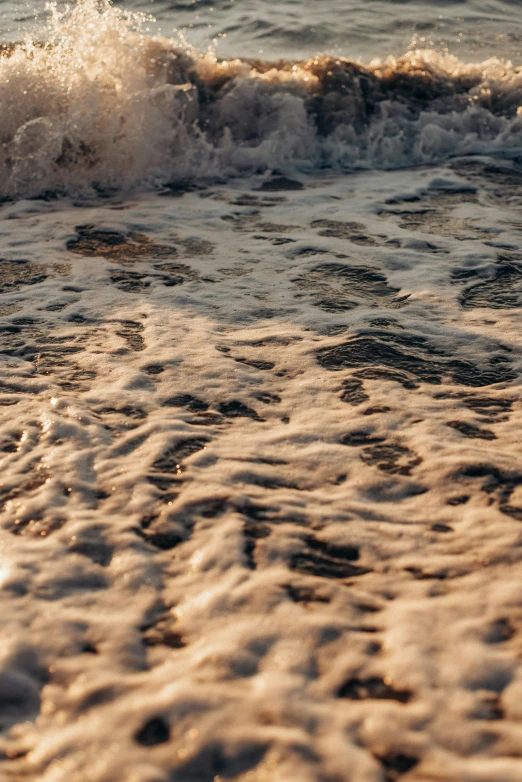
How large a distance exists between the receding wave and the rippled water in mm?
1743

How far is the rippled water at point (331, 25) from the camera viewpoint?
35.3 feet

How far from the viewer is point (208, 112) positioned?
827 cm

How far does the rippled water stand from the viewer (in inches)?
424

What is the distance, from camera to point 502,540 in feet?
8.51

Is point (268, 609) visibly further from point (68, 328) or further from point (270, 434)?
point (68, 328)

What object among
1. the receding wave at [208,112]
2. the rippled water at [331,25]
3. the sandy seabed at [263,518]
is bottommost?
the sandy seabed at [263,518]

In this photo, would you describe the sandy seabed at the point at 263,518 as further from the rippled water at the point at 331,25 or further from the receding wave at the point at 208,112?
the rippled water at the point at 331,25

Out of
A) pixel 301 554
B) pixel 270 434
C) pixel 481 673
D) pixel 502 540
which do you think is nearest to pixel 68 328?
pixel 270 434

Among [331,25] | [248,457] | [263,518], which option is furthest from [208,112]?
[263,518]

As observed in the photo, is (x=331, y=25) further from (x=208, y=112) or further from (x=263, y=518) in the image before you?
(x=263, y=518)

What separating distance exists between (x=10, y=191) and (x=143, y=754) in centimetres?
590

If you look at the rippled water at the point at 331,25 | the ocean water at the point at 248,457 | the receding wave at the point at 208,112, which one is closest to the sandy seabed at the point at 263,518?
the ocean water at the point at 248,457

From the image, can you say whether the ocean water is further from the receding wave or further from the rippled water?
the rippled water

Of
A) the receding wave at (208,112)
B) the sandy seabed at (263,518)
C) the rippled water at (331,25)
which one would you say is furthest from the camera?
the rippled water at (331,25)
